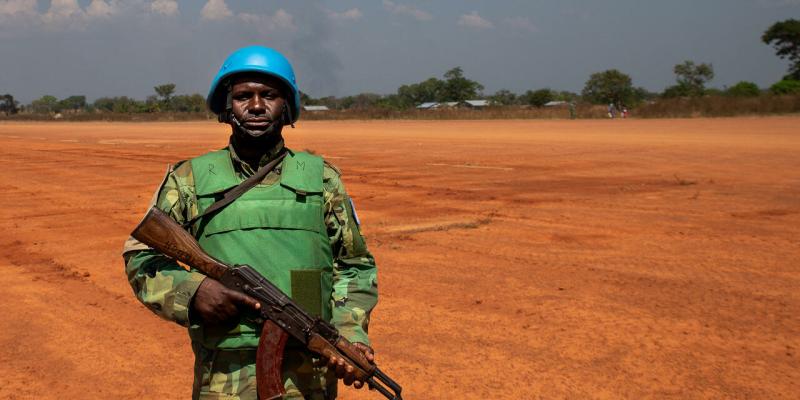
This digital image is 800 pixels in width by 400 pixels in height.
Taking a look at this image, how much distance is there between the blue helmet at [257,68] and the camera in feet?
8.94

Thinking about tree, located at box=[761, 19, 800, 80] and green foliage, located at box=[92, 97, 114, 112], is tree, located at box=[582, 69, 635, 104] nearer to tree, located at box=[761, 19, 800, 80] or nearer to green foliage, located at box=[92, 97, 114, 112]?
tree, located at box=[761, 19, 800, 80]

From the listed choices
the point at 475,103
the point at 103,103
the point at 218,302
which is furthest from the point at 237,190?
the point at 103,103

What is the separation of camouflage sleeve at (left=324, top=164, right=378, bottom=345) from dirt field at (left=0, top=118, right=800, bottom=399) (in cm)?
217

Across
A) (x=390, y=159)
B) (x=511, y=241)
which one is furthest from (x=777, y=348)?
(x=390, y=159)

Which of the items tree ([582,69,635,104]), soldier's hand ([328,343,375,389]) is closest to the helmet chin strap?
soldier's hand ([328,343,375,389])

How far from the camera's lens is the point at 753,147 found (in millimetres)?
22062

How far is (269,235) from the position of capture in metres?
2.58

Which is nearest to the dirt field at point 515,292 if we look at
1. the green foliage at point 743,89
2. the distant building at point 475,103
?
the green foliage at point 743,89

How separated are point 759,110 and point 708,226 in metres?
38.5

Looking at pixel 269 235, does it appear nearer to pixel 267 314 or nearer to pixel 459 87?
pixel 267 314

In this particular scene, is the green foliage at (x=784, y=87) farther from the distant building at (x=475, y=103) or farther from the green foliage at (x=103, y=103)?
the green foliage at (x=103, y=103)

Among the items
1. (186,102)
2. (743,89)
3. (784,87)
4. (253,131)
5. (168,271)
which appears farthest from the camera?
(186,102)

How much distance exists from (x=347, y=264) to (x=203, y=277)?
1.59ft

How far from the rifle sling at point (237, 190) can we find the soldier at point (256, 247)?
1 cm
